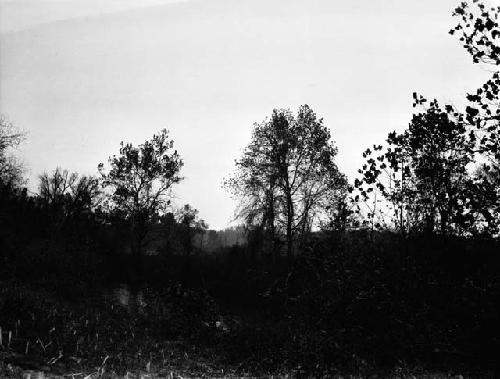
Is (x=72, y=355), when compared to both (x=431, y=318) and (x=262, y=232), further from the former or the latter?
(x=262, y=232)

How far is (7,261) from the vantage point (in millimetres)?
22438

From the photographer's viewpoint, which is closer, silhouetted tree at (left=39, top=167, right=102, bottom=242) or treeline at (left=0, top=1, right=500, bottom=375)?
treeline at (left=0, top=1, right=500, bottom=375)

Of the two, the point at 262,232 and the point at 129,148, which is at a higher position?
the point at 129,148

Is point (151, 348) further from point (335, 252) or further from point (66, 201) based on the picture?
point (66, 201)

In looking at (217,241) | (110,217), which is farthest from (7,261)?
(217,241)

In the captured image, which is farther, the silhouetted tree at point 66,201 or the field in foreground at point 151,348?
the silhouetted tree at point 66,201

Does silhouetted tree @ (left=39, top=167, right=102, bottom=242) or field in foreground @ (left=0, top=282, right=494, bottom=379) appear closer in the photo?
field in foreground @ (left=0, top=282, right=494, bottom=379)

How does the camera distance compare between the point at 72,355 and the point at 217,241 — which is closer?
the point at 72,355

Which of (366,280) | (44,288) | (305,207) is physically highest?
(305,207)

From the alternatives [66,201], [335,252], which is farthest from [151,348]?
[66,201]

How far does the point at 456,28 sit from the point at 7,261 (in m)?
24.5

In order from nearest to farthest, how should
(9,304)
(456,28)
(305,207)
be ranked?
1. (456,28)
2. (9,304)
3. (305,207)

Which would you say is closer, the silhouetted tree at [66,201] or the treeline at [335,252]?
the treeline at [335,252]

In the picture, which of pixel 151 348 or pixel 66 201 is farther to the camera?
pixel 66 201
